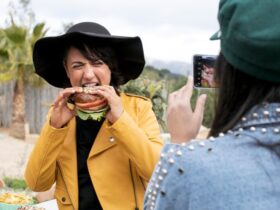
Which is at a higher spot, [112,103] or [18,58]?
[112,103]

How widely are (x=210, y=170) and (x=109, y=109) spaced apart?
1.41 metres

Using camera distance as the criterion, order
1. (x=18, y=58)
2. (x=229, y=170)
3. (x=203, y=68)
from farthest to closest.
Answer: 1. (x=18, y=58)
2. (x=203, y=68)
3. (x=229, y=170)

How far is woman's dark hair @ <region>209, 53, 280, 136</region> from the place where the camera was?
112cm

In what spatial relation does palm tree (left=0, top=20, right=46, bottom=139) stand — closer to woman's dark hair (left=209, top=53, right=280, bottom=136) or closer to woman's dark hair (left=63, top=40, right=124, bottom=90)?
woman's dark hair (left=63, top=40, right=124, bottom=90)

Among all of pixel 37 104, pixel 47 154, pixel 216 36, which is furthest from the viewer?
pixel 37 104

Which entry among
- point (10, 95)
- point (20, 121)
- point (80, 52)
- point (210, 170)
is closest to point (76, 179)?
point (80, 52)

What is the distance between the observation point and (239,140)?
1106mm

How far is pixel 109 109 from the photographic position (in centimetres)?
245

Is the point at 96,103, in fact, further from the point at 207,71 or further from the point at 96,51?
the point at 207,71

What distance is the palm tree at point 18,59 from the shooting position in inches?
621

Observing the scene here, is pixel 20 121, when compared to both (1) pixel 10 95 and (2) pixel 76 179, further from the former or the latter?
(2) pixel 76 179

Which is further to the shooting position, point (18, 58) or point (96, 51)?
point (18, 58)

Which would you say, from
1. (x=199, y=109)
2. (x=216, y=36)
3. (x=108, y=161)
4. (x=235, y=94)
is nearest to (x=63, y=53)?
(x=108, y=161)

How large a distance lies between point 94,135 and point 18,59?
45.4ft
